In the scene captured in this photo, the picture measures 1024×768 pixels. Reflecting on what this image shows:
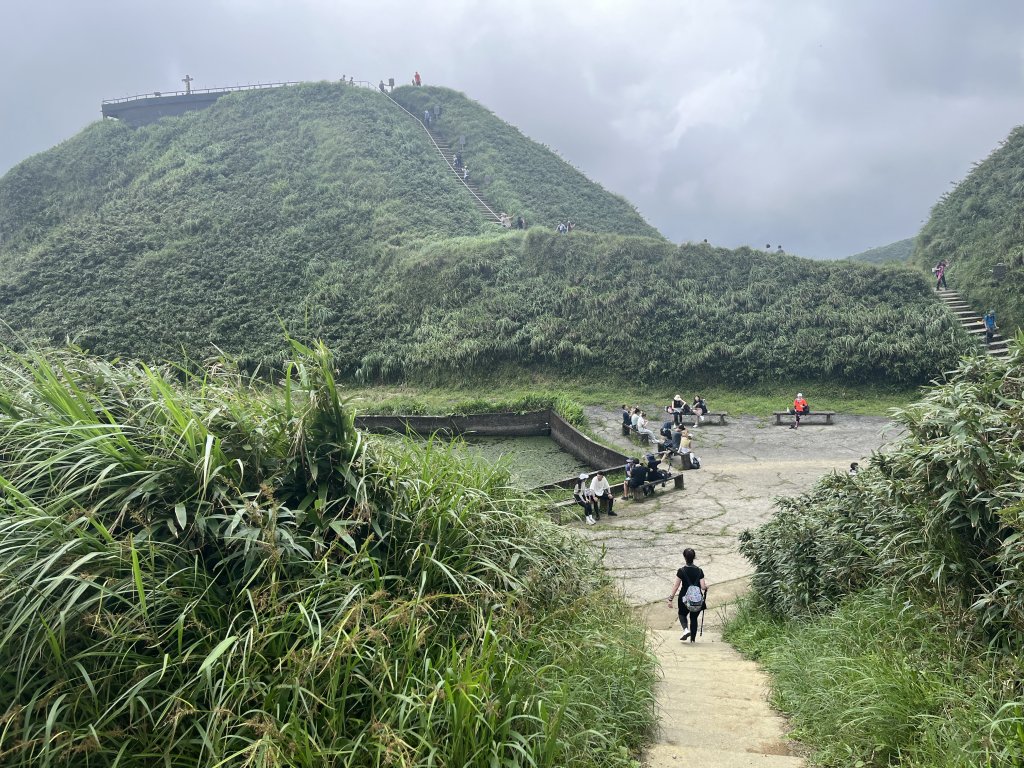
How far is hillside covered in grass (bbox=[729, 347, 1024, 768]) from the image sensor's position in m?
2.68

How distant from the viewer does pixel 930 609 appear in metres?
3.40

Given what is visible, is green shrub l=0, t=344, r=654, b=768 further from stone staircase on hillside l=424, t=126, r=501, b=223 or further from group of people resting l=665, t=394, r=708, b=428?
stone staircase on hillside l=424, t=126, r=501, b=223

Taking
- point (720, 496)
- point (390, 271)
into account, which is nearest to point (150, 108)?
point (390, 271)

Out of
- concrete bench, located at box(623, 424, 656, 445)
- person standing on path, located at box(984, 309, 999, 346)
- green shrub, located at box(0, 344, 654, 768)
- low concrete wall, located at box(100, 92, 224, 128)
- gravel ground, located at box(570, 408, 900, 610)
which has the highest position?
low concrete wall, located at box(100, 92, 224, 128)

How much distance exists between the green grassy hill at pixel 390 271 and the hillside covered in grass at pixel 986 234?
1.69 m

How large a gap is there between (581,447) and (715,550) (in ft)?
21.1

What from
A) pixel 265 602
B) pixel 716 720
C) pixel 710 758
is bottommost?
pixel 716 720

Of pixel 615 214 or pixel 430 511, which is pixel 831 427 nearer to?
pixel 430 511

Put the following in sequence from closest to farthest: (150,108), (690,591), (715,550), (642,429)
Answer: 1. (690,591)
2. (715,550)
3. (642,429)
4. (150,108)

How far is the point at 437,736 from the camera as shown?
7.99 feet

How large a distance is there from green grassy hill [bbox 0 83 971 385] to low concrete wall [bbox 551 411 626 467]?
4.97 m

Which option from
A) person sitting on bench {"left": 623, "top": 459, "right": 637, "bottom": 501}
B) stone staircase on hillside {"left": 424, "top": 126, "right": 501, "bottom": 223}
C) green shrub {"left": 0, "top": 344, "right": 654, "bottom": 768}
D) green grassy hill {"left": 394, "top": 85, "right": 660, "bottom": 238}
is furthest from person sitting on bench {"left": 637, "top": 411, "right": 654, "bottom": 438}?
green grassy hill {"left": 394, "top": 85, "right": 660, "bottom": 238}

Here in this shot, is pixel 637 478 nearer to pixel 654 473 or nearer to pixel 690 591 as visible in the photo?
pixel 654 473

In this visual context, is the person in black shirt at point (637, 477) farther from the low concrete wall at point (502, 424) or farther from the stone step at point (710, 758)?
the stone step at point (710, 758)
